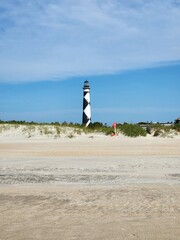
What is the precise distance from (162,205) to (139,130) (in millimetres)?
24317

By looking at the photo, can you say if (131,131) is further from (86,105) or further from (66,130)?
(86,105)

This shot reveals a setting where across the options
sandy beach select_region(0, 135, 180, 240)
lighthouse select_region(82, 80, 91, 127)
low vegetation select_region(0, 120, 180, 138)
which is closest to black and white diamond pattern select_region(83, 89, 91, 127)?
lighthouse select_region(82, 80, 91, 127)

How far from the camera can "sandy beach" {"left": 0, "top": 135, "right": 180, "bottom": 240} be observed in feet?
17.5

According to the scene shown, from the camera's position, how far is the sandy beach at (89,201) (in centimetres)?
533

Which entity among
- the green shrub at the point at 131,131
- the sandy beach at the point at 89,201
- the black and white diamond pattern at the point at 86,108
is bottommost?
the sandy beach at the point at 89,201

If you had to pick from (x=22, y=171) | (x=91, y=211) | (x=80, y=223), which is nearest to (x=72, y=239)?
(x=80, y=223)

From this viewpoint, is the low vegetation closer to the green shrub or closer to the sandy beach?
the green shrub

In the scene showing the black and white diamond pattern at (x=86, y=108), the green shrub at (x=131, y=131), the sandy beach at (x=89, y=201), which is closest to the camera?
the sandy beach at (x=89, y=201)

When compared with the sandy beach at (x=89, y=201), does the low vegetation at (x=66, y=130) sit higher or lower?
higher

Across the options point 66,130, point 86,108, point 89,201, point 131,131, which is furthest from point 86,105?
point 89,201

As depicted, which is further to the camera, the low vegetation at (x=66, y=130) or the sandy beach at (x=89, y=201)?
the low vegetation at (x=66, y=130)

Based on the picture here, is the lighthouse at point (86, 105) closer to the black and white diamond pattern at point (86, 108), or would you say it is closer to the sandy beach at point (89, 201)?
the black and white diamond pattern at point (86, 108)

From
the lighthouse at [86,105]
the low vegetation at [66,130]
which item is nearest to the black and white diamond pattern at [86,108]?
the lighthouse at [86,105]

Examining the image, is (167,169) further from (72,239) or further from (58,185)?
(72,239)
